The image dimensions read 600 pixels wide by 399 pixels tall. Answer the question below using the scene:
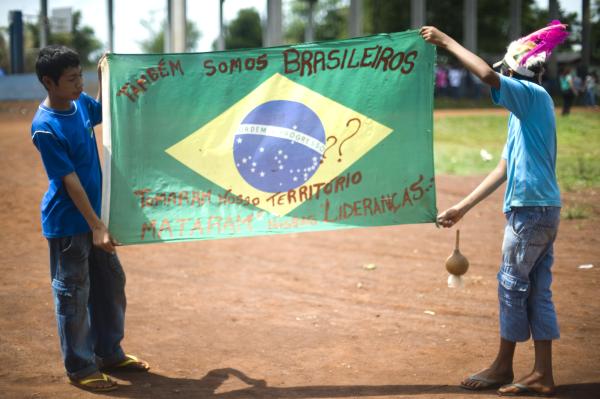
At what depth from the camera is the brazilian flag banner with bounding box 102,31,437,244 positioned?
4.25 meters

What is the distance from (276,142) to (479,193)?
125cm

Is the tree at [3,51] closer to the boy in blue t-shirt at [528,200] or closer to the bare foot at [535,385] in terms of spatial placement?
the boy in blue t-shirt at [528,200]

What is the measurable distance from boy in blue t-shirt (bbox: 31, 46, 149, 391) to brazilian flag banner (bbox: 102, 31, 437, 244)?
1.00ft

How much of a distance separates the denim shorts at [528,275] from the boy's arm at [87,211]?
2232 millimetres

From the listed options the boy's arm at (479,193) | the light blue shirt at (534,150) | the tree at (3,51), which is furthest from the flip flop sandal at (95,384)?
the tree at (3,51)

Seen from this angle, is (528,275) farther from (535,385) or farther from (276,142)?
(276,142)

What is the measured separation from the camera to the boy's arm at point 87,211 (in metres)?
3.82

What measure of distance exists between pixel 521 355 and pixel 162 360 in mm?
2386

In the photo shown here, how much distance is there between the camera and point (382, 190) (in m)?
4.32

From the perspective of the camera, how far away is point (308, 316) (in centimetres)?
562

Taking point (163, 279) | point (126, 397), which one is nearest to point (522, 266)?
point (126, 397)

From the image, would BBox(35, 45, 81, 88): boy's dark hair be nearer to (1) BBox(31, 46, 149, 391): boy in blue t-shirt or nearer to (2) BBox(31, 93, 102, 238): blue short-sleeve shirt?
(1) BBox(31, 46, 149, 391): boy in blue t-shirt

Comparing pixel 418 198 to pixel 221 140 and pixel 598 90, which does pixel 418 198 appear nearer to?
pixel 221 140

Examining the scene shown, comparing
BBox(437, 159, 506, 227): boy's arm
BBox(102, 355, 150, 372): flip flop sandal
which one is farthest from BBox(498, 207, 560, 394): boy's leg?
BBox(102, 355, 150, 372): flip flop sandal
